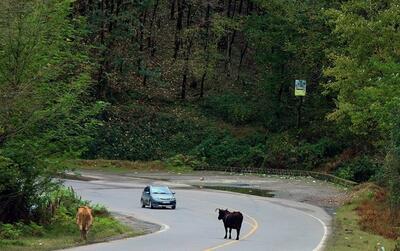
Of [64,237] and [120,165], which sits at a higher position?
[120,165]

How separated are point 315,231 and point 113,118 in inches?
1692

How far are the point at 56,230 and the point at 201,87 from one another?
5258cm

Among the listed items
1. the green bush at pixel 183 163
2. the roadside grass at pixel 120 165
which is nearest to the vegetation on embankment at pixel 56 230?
the roadside grass at pixel 120 165

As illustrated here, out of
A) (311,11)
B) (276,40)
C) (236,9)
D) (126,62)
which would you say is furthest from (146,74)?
(236,9)

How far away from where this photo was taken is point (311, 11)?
6488 centimetres

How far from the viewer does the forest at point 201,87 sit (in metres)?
23.1

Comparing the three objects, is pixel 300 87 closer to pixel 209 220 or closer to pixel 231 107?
pixel 231 107

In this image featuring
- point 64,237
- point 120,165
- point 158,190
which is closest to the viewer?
point 64,237

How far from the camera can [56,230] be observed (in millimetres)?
23922

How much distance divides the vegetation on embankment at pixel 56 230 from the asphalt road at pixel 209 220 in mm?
1020

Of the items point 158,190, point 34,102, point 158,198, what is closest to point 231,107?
point 158,190

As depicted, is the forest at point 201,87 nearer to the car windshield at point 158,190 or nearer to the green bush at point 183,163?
the green bush at point 183,163

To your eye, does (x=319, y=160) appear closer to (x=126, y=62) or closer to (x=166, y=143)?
(x=166, y=143)

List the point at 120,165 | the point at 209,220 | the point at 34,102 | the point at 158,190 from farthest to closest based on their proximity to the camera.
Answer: the point at 120,165 → the point at 158,190 → the point at 209,220 → the point at 34,102
